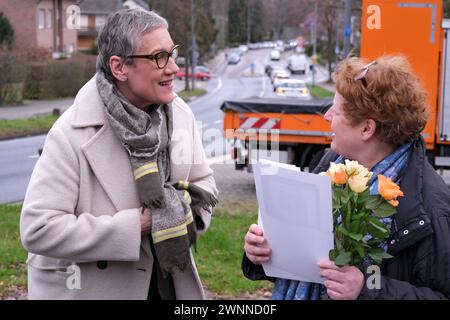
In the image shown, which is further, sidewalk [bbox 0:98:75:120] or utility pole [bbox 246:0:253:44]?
utility pole [bbox 246:0:253:44]

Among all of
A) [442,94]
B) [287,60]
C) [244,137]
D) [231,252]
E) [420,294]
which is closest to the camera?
[420,294]

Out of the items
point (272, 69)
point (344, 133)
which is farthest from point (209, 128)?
point (272, 69)

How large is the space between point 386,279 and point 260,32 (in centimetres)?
3443

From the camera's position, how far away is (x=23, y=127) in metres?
25.6

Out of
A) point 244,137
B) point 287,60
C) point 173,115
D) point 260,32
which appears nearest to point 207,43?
point 287,60

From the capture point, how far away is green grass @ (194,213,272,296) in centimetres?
620

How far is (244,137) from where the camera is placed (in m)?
12.7

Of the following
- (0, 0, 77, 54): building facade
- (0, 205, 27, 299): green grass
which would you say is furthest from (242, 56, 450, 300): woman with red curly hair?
(0, 0, 77, 54): building facade

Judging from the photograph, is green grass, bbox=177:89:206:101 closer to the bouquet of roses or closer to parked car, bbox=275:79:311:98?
parked car, bbox=275:79:311:98

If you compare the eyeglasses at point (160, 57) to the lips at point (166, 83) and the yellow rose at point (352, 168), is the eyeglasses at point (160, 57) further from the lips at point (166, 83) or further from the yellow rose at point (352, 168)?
the yellow rose at point (352, 168)

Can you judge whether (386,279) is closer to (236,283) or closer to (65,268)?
(65,268)

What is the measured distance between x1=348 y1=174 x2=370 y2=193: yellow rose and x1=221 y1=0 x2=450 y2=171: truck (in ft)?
27.3

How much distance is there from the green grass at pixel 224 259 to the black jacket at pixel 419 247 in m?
3.59

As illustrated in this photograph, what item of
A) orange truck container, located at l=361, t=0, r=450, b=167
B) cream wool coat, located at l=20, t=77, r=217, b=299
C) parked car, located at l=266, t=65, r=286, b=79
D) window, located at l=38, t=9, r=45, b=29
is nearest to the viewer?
cream wool coat, located at l=20, t=77, r=217, b=299
